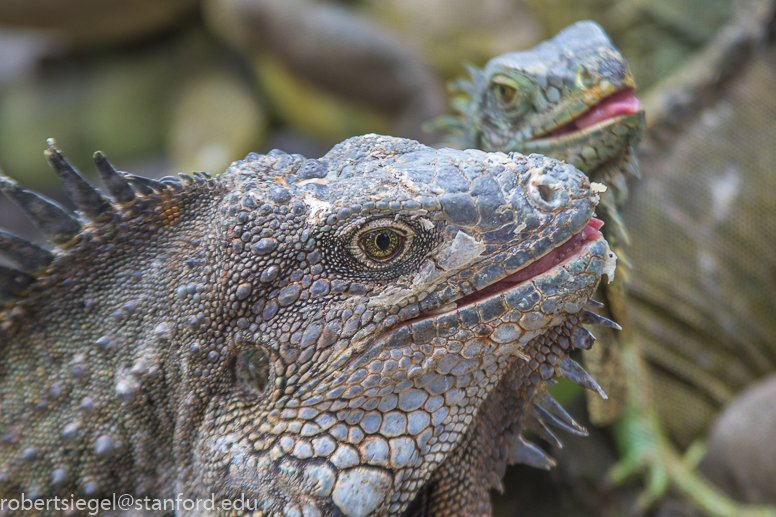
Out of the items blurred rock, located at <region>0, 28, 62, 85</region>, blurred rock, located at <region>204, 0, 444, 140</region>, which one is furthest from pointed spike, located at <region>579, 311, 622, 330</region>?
blurred rock, located at <region>0, 28, 62, 85</region>

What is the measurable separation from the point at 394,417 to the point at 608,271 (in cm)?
65

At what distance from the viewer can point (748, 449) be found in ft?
12.4

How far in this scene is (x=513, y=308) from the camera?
163cm

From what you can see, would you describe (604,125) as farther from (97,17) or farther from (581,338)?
(97,17)

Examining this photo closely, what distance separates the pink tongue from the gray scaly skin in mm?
930

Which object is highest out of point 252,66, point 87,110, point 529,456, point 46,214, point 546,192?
point 546,192

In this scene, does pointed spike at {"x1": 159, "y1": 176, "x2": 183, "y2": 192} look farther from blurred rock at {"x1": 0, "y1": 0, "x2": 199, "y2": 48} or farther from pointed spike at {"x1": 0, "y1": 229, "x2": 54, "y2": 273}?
Result: blurred rock at {"x1": 0, "y1": 0, "x2": 199, "y2": 48}

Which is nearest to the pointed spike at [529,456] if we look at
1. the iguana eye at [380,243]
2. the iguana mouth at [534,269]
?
the iguana mouth at [534,269]

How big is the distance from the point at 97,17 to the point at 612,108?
8.26m

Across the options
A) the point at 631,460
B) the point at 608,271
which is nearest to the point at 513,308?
the point at 608,271

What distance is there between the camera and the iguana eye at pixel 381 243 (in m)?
1.68

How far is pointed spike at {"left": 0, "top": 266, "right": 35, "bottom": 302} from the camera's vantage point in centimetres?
197

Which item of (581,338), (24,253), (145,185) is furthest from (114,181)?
(581,338)

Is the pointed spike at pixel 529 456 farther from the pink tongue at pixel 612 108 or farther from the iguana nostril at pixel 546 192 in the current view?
the pink tongue at pixel 612 108
